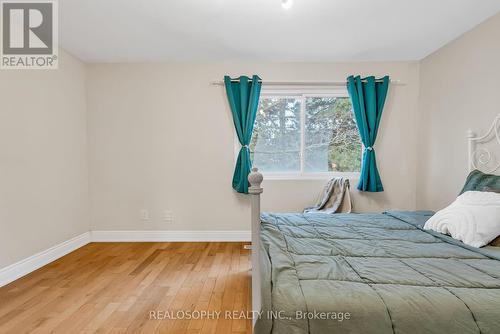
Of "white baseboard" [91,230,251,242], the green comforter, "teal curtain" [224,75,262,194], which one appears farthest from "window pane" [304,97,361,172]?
the green comforter

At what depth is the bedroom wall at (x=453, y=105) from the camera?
2.23m

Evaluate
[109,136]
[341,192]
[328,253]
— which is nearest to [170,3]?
[109,136]

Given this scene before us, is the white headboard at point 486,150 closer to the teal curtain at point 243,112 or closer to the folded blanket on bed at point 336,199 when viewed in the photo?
the folded blanket on bed at point 336,199

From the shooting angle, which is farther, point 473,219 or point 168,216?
point 168,216

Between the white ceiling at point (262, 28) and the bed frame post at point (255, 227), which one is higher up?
the white ceiling at point (262, 28)

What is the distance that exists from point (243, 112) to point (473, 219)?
234 cm

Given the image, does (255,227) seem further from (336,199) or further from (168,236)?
(168,236)

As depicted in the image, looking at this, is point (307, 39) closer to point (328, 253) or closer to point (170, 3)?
point (170, 3)

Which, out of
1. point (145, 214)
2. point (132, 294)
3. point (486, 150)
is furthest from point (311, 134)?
point (132, 294)

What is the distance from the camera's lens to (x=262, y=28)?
7.96 feet

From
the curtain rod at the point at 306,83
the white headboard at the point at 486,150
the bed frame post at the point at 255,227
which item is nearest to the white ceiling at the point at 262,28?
the curtain rod at the point at 306,83

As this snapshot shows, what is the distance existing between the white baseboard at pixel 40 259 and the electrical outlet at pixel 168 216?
988 millimetres

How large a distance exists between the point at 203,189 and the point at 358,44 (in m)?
2.46

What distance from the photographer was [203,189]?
3.27 m
